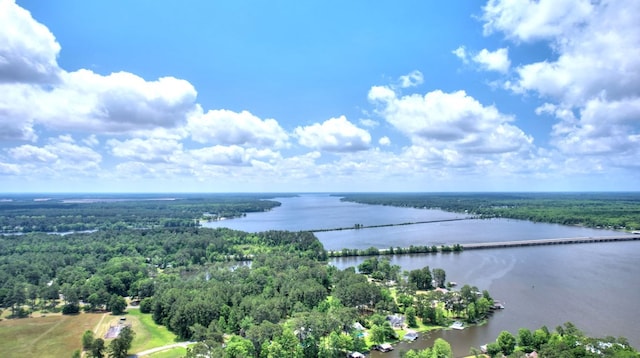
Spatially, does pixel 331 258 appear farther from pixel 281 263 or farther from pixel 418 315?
pixel 418 315

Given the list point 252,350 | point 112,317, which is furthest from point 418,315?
point 112,317

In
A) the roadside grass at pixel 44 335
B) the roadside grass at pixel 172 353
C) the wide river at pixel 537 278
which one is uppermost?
the wide river at pixel 537 278

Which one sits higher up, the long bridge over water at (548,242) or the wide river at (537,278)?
the long bridge over water at (548,242)

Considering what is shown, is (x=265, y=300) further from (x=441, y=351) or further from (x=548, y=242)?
(x=548, y=242)

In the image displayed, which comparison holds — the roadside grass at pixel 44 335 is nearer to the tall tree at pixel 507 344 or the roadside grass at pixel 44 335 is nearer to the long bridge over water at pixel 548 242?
the tall tree at pixel 507 344

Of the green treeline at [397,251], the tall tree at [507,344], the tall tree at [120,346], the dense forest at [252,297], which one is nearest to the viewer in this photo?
the tall tree at [507,344]

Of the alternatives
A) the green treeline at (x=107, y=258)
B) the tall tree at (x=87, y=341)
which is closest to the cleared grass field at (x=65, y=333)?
the tall tree at (x=87, y=341)

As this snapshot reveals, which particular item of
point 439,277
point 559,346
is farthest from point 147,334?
point 439,277
